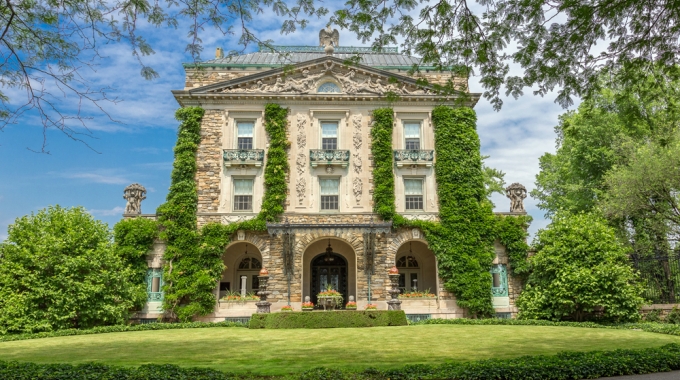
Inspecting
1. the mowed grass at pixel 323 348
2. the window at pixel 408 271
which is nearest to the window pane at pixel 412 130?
the window at pixel 408 271

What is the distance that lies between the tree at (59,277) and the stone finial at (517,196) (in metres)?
17.7

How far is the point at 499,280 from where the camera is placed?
2497 cm

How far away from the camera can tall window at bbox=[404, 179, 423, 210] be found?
85.5ft

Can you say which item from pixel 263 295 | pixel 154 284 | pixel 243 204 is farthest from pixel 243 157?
pixel 154 284

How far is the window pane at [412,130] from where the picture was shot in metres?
26.8

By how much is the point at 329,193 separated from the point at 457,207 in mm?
6074

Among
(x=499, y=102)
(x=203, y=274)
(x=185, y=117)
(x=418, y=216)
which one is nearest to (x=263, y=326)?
(x=203, y=274)

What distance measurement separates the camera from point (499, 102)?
10.2 m

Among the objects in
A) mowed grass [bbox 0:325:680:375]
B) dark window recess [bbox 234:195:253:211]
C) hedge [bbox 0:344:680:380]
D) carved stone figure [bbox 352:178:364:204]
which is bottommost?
mowed grass [bbox 0:325:680:375]

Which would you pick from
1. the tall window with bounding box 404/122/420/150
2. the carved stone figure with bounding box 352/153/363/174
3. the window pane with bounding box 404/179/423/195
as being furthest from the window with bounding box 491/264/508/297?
the carved stone figure with bounding box 352/153/363/174

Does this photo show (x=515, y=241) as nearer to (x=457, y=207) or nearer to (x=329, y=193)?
(x=457, y=207)

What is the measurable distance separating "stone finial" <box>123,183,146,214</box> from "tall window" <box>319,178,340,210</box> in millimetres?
8589

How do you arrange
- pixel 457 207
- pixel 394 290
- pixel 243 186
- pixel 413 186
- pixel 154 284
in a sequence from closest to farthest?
pixel 394 290, pixel 154 284, pixel 457 207, pixel 243 186, pixel 413 186

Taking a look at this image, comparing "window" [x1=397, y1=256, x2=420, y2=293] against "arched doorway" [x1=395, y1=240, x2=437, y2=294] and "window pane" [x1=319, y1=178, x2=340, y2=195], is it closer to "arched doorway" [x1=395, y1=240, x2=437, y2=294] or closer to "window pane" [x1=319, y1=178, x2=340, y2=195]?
"arched doorway" [x1=395, y1=240, x2=437, y2=294]
